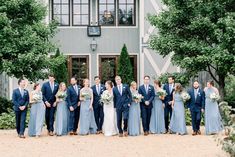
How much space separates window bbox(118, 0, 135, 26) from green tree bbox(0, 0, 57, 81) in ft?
21.4

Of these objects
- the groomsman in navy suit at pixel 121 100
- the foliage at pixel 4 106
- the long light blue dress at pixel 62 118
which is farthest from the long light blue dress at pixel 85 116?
the foliage at pixel 4 106

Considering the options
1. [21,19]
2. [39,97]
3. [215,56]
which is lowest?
[39,97]

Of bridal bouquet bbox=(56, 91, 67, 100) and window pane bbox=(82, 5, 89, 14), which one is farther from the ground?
window pane bbox=(82, 5, 89, 14)

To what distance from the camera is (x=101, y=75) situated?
29.2 meters

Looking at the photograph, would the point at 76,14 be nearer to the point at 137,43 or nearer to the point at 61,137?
the point at 137,43

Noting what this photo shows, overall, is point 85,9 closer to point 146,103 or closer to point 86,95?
point 86,95

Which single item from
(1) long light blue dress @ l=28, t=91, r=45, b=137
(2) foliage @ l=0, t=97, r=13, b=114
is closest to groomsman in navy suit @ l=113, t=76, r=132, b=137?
(1) long light blue dress @ l=28, t=91, r=45, b=137

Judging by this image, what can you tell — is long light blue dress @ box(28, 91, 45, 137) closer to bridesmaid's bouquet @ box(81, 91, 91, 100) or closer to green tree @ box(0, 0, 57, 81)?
bridesmaid's bouquet @ box(81, 91, 91, 100)

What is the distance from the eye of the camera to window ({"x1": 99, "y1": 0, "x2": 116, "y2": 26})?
2952 cm

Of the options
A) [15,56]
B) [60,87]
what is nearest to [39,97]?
[60,87]

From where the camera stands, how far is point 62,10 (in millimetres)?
29469

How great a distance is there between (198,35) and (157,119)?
5.80 m

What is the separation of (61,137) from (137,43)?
40.6ft

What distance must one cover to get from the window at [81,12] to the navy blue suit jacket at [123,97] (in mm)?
11809
